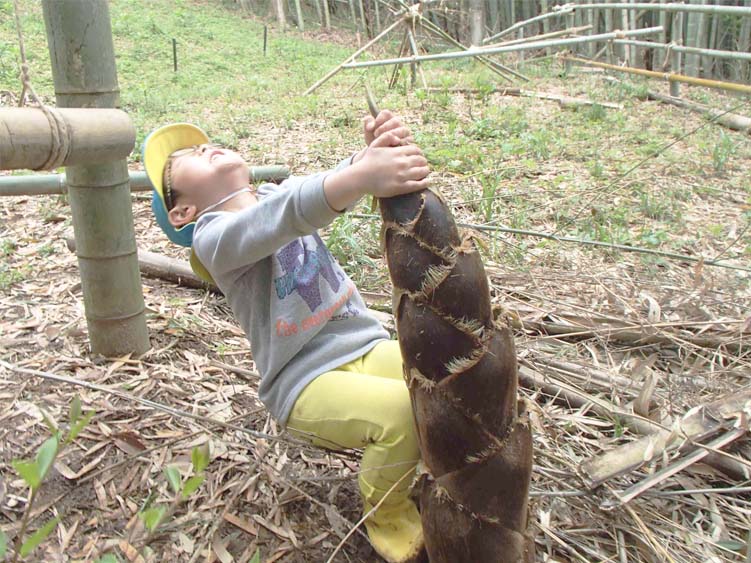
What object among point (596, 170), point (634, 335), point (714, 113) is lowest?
point (634, 335)

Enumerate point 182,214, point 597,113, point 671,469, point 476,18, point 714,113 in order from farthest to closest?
point 476,18
point 714,113
point 597,113
point 182,214
point 671,469

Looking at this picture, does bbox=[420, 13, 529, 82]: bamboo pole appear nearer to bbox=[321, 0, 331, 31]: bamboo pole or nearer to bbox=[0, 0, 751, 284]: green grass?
bbox=[0, 0, 751, 284]: green grass

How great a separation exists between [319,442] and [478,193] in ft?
9.18

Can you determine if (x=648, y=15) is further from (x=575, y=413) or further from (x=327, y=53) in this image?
(x=575, y=413)

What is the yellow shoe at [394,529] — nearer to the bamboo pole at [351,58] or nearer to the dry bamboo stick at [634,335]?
the dry bamboo stick at [634,335]

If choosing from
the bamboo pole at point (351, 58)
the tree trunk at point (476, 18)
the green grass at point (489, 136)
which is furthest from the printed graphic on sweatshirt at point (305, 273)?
the tree trunk at point (476, 18)

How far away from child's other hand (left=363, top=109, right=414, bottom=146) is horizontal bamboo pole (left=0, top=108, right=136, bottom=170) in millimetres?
647

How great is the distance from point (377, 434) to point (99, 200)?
4.31 feet

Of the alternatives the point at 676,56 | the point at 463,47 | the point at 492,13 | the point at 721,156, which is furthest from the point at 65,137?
the point at 492,13

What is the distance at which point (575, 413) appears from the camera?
211 centimetres

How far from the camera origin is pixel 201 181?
179 cm

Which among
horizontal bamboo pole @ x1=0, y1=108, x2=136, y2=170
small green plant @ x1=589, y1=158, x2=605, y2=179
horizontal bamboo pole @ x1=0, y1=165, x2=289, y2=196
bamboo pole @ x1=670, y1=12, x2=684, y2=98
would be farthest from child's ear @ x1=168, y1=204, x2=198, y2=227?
bamboo pole @ x1=670, y1=12, x2=684, y2=98

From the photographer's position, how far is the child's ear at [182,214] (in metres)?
1.80

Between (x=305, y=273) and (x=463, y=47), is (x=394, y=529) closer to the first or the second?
(x=305, y=273)
